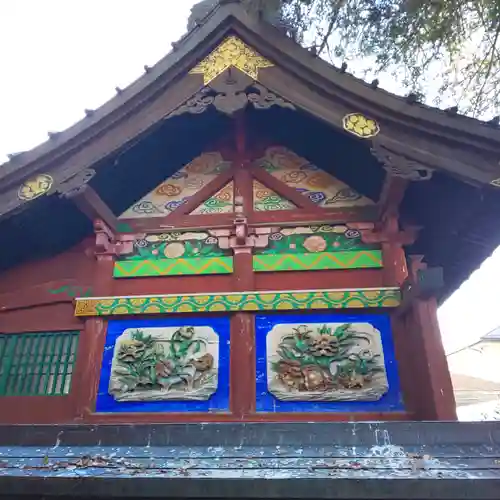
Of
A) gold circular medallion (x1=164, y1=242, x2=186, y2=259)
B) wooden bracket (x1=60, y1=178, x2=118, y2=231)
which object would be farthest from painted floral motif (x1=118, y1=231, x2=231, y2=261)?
wooden bracket (x1=60, y1=178, x2=118, y2=231)

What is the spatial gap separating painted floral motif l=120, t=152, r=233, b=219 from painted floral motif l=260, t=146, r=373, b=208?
51cm

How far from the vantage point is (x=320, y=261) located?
4617 millimetres

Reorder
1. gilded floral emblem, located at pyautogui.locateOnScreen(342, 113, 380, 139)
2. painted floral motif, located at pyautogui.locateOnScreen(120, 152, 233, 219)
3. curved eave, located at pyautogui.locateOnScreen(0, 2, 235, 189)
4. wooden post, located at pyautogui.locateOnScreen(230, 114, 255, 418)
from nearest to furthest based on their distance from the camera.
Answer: wooden post, located at pyautogui.locateOnScreen(230, 114, 255, 418) → gilded floral emblem, located at pyautogui.locateOnScreen(342, 113, 380, 139) → curved eave, located at pyautogui.locateOnScreen(0, 2, 235, 189) → painted floral motif, located at pyautogui.locateOnScreen(120, 152, 233, 219)

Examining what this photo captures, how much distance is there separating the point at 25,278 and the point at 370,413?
3.58 meters

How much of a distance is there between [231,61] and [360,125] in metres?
1.39

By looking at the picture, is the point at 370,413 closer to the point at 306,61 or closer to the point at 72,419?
the point at 72,419

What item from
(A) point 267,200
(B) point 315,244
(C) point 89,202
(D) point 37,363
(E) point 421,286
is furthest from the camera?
(A) point 267,200

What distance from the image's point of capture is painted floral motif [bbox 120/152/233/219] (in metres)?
5.09

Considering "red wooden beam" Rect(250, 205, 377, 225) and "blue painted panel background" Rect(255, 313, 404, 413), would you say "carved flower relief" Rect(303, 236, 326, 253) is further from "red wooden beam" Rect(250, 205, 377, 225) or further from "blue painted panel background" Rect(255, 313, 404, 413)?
"blue painted panel background" Rect(255, 313, 404, 413)

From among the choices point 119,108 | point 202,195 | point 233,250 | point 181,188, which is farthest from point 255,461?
point 119,108

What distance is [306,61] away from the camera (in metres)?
4.43

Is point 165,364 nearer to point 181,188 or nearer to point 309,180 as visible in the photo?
point 181,188

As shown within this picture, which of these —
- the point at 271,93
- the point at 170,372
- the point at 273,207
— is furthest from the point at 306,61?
the point at 170,372

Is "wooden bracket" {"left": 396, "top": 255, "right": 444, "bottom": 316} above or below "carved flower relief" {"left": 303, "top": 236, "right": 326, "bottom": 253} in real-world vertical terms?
below
